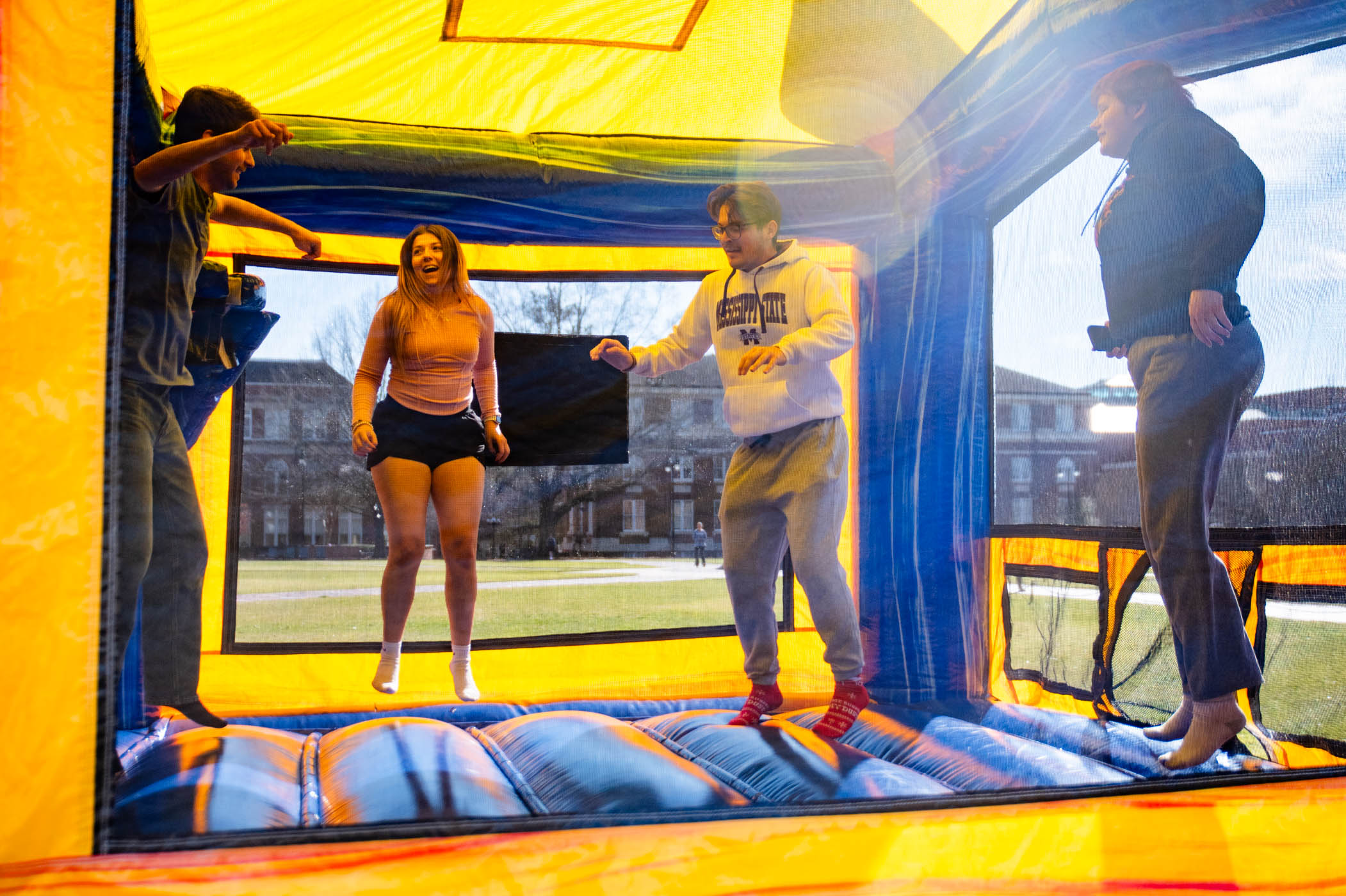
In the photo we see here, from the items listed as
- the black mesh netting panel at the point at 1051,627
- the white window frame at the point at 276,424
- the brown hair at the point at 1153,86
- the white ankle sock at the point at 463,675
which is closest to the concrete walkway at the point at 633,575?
the white ankle sock at the point at 463,675

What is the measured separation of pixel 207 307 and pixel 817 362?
116cm

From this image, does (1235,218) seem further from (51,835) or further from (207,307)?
(51,835)

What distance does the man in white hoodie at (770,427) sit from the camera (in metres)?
1.79

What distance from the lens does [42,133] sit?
1.33 metres

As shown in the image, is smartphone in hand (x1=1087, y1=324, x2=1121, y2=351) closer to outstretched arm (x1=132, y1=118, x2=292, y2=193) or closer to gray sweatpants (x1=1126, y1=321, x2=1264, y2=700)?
gray sweatpants (x1=1126, y1=321, x2=1264, y2=700)

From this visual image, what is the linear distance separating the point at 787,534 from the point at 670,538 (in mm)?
256

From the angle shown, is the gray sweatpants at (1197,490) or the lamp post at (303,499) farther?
the lamp post at (303,499)

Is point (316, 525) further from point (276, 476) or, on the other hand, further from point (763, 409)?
point (763, 409)

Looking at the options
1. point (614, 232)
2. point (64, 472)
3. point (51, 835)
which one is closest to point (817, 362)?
point (614, 232)

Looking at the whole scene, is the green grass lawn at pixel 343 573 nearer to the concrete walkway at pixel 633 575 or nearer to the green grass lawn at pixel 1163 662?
the concrete walkway at pixel 633 575

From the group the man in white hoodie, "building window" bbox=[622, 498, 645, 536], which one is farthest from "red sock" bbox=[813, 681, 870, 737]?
"building window" bbox=[622, 498, 645, 536]

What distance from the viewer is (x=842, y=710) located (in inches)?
69.7

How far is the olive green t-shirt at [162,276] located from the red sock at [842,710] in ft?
4.50

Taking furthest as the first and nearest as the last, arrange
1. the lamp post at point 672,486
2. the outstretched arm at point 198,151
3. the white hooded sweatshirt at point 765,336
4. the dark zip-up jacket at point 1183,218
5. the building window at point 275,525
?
the lamp post at point 672,486 < the white hooded sweatshirt at point 765,336 < the building window at point 275,525 < the dark zip-up jacket at point 1183,218 < the outstretched arm at point 198,151
